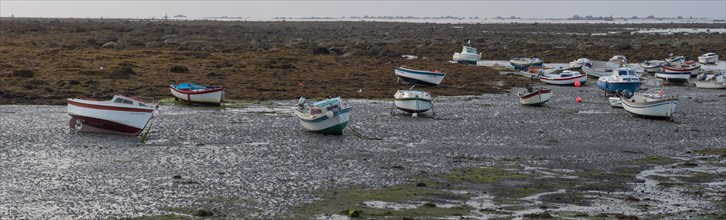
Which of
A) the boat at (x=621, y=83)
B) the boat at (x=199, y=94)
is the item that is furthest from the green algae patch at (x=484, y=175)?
the boat at (x=621, y=83)

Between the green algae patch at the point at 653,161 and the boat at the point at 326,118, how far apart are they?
8871 millimetres

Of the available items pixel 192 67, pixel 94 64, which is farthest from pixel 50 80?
pixel 192 67

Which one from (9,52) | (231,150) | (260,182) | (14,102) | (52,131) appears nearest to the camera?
(260,182)

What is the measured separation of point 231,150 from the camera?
1021 inches

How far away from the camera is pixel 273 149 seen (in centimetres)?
2633

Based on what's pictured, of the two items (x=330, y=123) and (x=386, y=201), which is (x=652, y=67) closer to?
(x=330, y=123)

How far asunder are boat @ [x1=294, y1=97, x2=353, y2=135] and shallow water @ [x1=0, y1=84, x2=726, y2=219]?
345 mm

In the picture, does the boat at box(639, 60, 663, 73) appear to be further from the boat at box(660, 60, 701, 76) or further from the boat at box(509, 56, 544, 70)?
the boat at box(509, 56, 544, 70)

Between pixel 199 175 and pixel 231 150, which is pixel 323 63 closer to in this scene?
pixel 231 150

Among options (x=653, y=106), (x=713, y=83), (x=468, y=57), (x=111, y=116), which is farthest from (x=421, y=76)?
(x=111, y=116)

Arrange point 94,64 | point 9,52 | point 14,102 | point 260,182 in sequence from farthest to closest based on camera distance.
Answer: point 9,52 < point 94,64 < point 14,102 < point 260,182

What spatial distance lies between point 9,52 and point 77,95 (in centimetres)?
1902

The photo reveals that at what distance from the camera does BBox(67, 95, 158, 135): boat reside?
28.0m

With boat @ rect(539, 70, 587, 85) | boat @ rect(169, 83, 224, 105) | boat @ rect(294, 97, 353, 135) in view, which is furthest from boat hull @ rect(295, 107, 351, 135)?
boat @ rect(539, 70, 587, 85)
